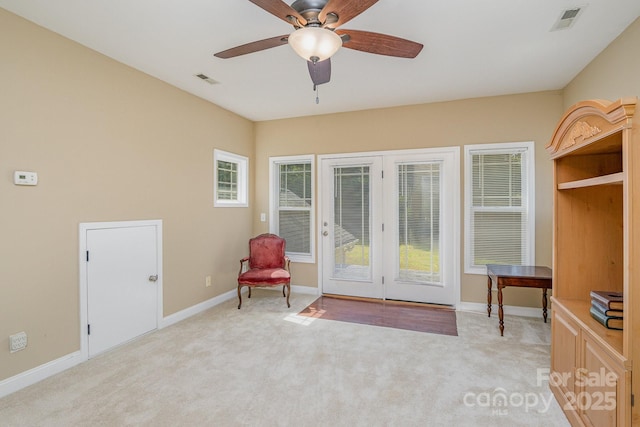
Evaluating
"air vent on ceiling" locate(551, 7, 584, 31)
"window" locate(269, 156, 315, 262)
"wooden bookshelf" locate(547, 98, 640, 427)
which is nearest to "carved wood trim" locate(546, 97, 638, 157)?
"wooden bookshelf" locate(547, 98, 640, 427)

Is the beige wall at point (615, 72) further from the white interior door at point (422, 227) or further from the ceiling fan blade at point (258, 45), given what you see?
the ceiling fan blade at point (258, 45)

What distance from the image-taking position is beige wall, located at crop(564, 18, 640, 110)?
90.8 inches

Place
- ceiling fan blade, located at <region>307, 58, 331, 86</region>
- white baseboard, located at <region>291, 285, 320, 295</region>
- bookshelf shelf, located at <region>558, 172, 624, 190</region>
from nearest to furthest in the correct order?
bookshelf shelf, located at <region>558, 172, 624, 190</region> < ceiling fan blade, located at <region>307, 58, 331, 86</region> < white baseboard, located at <region>291, 285, 320, 295</region>

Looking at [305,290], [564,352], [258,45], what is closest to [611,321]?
[564,352]

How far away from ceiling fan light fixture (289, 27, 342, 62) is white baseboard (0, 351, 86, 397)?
300cm

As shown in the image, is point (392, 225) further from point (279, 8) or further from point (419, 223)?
point (279, 8)

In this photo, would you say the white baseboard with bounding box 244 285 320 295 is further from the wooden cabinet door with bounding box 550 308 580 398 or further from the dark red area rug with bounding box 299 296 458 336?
the wooden cabinet door with bounding box 550 308 580 398

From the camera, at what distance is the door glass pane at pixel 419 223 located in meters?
4.10

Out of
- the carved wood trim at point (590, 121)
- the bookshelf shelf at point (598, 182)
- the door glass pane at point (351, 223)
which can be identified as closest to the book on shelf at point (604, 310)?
the bookshelf shelf at point (598, 182)

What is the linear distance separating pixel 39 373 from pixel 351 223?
3551 mm

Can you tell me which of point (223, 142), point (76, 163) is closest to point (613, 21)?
point (223, 142)

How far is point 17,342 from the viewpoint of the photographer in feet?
7.34

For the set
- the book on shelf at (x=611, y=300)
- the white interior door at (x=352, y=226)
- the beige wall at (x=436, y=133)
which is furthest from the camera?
the white interior door at (x=352, y=226)

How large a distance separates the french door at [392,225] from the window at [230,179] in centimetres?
126
